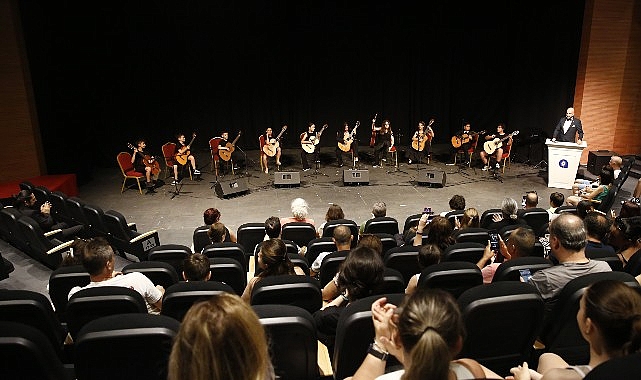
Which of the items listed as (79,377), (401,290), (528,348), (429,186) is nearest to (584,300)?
(528,348)

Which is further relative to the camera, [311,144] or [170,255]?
[311,144]

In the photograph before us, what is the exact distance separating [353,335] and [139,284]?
1755 mm

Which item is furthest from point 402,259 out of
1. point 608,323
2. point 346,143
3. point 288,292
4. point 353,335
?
point 346,143

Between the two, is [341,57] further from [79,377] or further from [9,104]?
[79,377]

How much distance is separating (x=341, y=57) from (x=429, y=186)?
5627mm

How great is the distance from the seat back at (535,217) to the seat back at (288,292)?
13.8 ft

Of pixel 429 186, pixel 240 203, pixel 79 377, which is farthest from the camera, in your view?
pixel 429 186

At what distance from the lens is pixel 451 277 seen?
324cm

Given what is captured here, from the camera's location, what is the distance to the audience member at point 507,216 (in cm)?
582

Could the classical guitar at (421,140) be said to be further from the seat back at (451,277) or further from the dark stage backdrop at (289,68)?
the seat back at (451,277)

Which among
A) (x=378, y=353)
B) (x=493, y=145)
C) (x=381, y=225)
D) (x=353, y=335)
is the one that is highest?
(x=378, y=353)

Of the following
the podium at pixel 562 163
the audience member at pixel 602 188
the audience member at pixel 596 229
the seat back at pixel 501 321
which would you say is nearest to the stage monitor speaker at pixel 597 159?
the podium at pixel 562 163

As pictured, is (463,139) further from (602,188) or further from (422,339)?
(422,339)

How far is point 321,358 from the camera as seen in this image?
9.96ft
